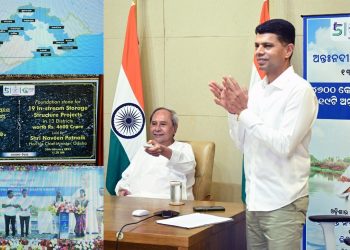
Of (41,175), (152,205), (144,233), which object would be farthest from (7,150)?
(152,205)

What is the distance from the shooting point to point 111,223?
2.61 m

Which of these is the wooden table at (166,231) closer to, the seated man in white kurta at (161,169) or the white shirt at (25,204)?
the seated man in white kurta at (161,169)

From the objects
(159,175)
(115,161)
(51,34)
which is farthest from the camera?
(115,161)

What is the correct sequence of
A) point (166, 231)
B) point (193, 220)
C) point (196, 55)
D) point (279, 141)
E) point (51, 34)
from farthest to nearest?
point (196, 55) < point (193, 220) < point (166, 231) < point (279, 141) < point (51, 34)

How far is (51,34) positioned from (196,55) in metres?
3.72

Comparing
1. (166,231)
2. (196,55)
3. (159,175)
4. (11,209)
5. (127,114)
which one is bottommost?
(166,231)

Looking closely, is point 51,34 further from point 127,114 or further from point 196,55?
point 196,55

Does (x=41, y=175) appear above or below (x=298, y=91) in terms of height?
below

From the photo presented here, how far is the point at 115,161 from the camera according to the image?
438cm

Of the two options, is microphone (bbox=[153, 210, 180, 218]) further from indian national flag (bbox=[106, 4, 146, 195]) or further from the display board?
the display board

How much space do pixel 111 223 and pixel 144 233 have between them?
0.89ft

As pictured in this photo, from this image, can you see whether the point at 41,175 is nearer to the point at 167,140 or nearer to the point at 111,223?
the point at 111,223

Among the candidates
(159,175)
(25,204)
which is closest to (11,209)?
(25,204)

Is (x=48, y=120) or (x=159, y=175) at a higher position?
(x=48, y=120)
